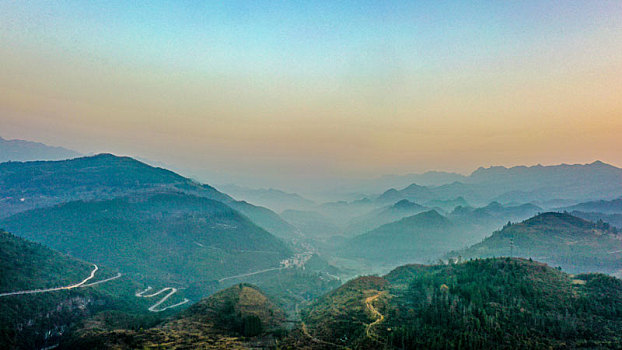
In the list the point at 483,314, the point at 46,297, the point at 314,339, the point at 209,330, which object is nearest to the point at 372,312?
the point at 314,339

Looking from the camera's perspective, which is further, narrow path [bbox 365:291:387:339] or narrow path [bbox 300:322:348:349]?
narrow path [bbox 365:291:387:339]

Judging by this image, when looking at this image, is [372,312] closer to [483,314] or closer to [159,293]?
[483,314]

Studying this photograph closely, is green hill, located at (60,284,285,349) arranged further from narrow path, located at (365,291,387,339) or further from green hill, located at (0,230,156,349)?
narrow path, located at (365,291,387,339)

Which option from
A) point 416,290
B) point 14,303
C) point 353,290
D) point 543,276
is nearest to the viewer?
point 14,303

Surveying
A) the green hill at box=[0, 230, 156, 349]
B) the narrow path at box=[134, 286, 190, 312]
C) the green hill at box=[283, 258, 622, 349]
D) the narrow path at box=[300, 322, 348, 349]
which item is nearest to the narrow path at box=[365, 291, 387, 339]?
the green hill at box=[283, 258, 622, 349]

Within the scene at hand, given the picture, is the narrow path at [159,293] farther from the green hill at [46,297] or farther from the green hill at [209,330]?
the green hill at [209,330]

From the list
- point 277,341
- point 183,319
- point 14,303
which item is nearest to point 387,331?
point 277,341

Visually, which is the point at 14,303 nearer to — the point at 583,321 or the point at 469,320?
the point at 469,320
